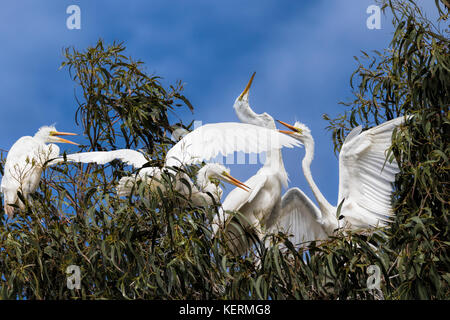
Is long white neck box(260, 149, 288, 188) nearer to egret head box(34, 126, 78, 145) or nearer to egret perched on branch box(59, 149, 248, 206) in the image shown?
egret perched on branch box(59, 149, 248, 206)

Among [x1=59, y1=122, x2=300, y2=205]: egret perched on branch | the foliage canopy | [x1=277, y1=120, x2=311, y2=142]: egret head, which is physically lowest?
the foliage canopy

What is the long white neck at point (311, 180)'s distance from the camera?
550 centimetres

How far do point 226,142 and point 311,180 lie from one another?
1206 mm

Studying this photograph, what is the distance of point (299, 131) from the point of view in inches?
231

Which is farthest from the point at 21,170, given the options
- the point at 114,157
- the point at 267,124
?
the point at 267,124

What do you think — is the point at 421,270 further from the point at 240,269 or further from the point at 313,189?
the point at 313,189

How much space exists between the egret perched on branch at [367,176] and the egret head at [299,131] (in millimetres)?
547

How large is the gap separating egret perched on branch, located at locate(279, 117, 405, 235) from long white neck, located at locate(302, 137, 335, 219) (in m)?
0.17

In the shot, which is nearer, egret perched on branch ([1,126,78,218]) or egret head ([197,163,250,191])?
egret head ([197,163,250,191])

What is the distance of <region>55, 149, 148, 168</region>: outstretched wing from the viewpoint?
15.2 feet

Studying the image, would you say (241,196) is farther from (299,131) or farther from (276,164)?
(299,131)

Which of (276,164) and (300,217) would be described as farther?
(300,217)

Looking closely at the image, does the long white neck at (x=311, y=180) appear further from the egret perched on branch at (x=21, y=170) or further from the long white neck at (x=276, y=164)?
the egret perched on branch at (x=21, y=170)

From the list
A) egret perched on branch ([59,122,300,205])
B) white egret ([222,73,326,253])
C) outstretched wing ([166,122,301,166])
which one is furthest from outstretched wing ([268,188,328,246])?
outstretched wing ([166,122,301,166])
